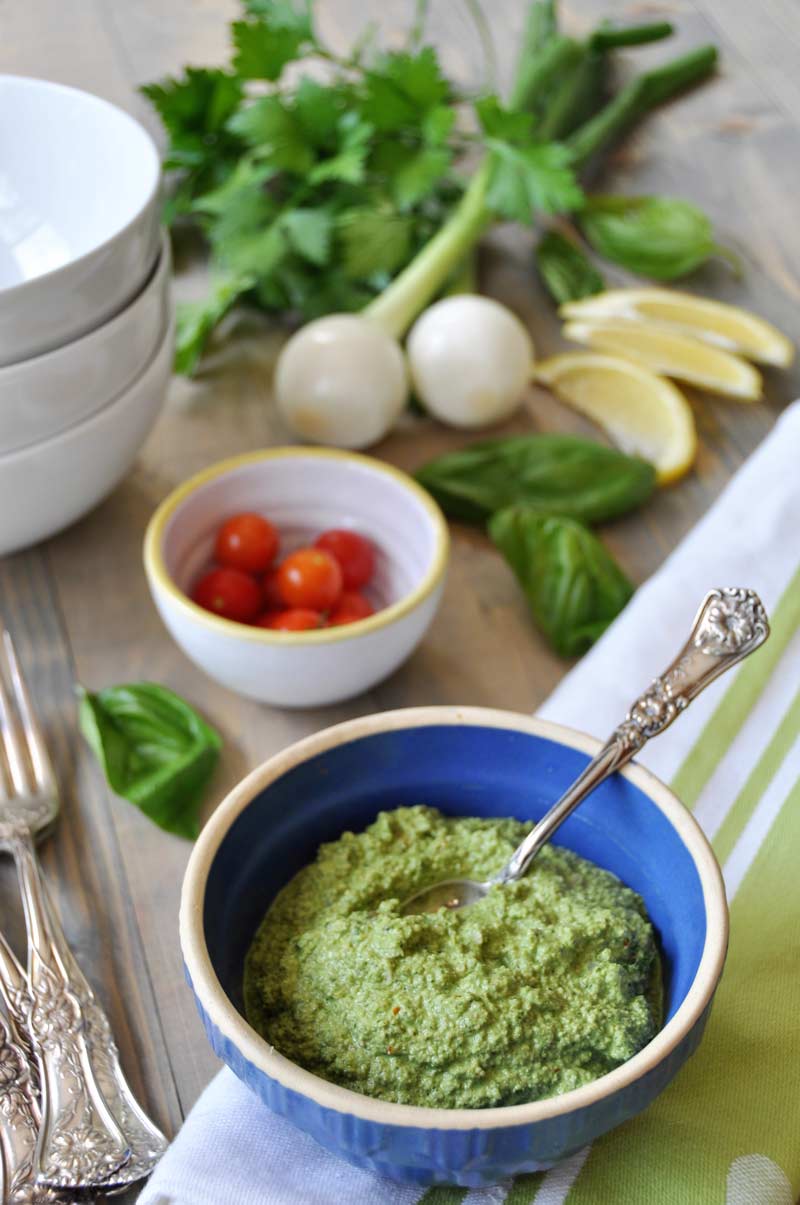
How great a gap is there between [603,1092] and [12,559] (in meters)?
0.94

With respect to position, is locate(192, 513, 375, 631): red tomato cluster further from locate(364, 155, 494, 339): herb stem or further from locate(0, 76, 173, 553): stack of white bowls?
locate(364, 155, 494, 339): herb stem

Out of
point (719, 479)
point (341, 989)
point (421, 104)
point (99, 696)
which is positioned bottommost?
point (719, 479)

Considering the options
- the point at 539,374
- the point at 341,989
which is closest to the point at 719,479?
the point at 539,374

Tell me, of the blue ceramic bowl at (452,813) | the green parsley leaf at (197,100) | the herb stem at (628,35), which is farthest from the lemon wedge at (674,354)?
the blue ceramic bowl at (452,813)

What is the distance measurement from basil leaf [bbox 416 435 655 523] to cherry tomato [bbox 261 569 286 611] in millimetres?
243

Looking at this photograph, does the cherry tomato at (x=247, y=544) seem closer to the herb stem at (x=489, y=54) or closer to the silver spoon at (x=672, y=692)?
the silver spoon at (x=672, y=692)

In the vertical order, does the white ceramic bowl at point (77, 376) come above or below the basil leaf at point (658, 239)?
above

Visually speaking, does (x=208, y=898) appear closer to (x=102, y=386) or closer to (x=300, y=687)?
(x=300, y=687)

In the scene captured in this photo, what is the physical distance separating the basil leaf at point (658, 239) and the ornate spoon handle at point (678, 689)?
1.05 m

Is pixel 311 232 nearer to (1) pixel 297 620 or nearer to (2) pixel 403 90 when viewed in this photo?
(2) pixel 403 90

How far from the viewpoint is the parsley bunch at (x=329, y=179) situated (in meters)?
1.64

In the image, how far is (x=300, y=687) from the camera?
3.83ft

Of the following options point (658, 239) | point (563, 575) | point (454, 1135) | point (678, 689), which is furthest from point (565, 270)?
point (454, 1135)

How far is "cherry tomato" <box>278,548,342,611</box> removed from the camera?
1.22 m
